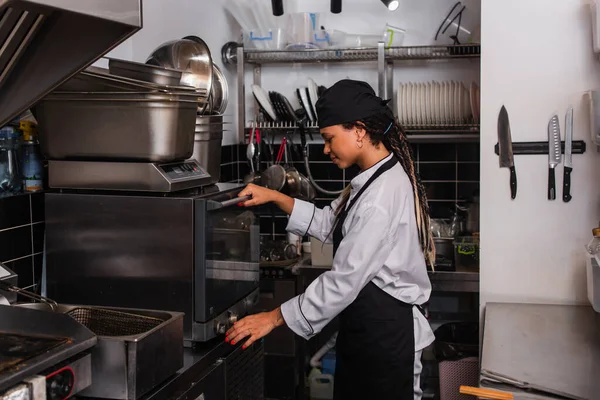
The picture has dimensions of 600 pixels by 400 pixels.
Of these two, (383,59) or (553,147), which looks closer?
(553,147)

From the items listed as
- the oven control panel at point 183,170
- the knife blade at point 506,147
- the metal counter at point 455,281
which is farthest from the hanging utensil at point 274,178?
the oven control panel at point 183,170

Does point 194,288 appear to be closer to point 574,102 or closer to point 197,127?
point 197,127

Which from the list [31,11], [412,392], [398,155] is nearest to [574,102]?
[398,155]

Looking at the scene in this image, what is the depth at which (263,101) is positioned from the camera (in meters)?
4.09

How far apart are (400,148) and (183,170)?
30.9 inches

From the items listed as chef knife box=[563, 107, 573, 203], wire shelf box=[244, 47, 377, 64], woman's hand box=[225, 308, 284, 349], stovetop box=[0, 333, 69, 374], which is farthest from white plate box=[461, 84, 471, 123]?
stovetop box=[0, 333, 69, 374]

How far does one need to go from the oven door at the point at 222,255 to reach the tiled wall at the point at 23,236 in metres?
0.58

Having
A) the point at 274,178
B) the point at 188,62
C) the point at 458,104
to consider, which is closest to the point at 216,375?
the point at 188,62

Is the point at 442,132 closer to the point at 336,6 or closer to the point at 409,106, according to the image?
the point at 409,106

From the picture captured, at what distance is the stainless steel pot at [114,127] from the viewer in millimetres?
2104

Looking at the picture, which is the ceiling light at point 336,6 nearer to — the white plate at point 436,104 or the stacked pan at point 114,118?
the white plate at point 436,104

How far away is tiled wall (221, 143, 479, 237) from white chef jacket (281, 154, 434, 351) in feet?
5.39

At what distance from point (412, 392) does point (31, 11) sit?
72.6 inches

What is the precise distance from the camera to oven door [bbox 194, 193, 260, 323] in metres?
2.11
